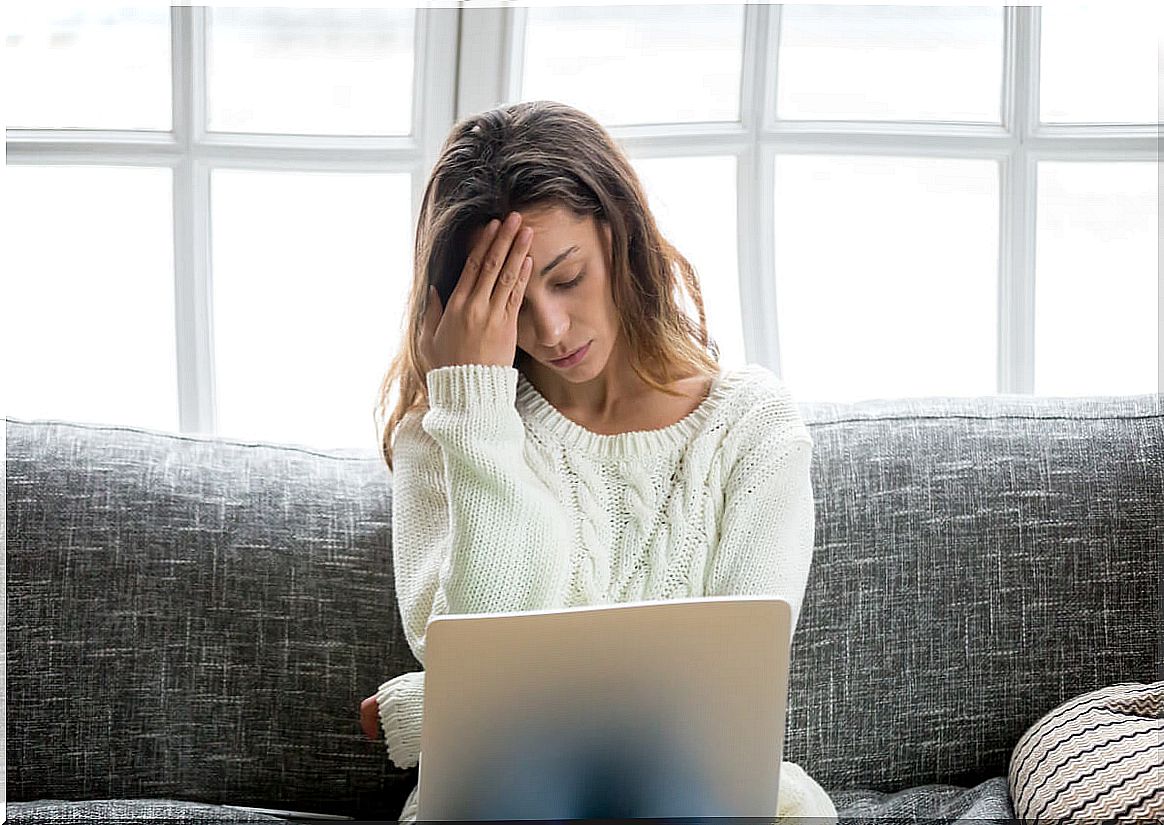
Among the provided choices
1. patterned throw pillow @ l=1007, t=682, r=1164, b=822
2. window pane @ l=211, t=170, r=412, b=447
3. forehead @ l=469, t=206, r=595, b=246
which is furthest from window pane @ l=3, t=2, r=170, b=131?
patterned throw pillow @ l=1007, t=682, r=1164, b=822

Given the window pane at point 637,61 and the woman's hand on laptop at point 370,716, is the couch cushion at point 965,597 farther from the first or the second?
the window pane at point 637,61

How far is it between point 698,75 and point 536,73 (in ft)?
0.88

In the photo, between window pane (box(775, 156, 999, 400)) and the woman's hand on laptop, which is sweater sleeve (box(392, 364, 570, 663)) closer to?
the woman's hand on laptop

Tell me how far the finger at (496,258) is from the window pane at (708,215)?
706mm

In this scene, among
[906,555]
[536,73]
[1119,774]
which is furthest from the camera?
[536,73]

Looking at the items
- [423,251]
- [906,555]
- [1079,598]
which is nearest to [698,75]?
[423,251]

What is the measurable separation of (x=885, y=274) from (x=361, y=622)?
1074 mm

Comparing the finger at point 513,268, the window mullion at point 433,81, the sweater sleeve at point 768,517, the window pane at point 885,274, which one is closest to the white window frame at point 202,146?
the window mullion at point 433,81

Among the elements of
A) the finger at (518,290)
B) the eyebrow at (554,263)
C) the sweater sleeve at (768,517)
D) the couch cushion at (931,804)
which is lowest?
the couch cushion at (931,804)

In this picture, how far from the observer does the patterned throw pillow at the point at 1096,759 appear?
121 centimetres

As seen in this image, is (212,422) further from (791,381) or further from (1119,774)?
(1119,774)

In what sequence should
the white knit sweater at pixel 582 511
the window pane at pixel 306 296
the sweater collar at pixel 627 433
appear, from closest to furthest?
the white knit sweater at pixel 582 511, the sweater collar at pixel 627 433, the window pane at pixel 306 296

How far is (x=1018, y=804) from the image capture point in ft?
4.39

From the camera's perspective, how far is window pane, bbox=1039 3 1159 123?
1.97 meters
